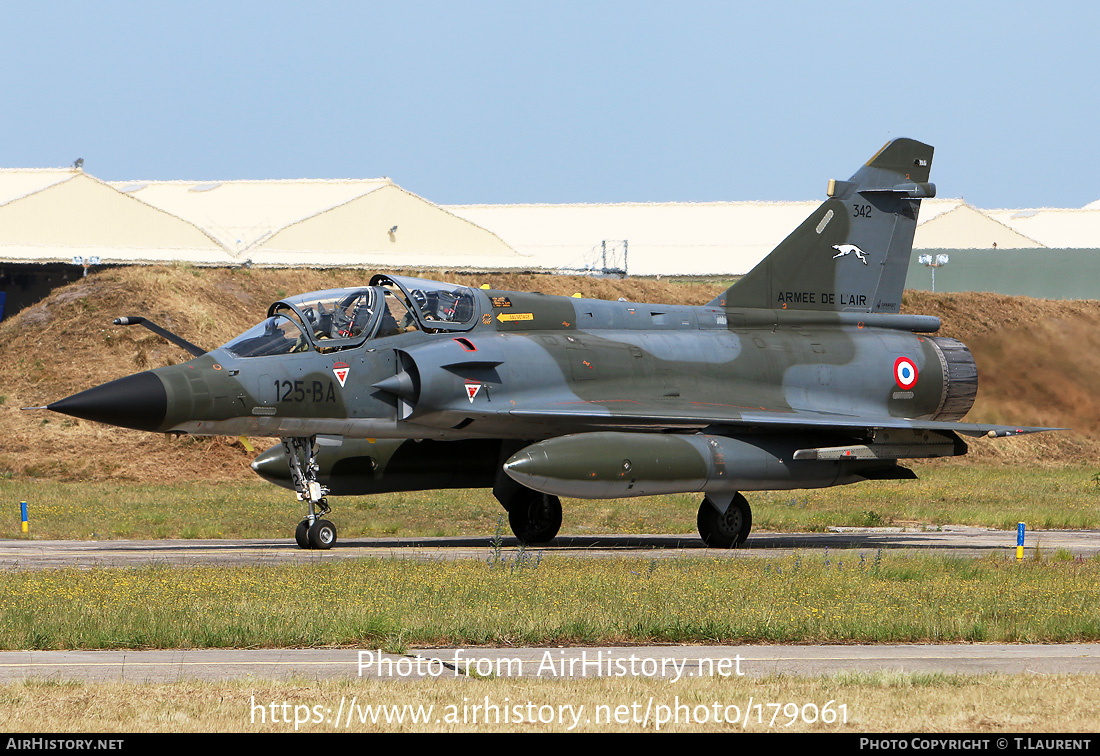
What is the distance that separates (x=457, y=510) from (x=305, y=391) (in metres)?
8.85

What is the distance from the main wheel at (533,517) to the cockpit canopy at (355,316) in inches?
123

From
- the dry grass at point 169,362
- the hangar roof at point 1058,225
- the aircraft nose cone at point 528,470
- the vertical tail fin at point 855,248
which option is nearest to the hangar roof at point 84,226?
the dry grass at point 169,362

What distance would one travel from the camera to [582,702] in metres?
7.54

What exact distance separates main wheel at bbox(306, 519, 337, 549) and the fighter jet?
0.03 m

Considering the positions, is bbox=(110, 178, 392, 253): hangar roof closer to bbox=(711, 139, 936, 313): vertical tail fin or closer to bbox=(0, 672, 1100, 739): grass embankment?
bbox=(711, 139, 936, 313): vertical tail fin

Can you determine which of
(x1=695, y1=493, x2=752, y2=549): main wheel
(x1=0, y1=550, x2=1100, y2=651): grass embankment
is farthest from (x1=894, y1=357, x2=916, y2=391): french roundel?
(x1=0, y1=550, x2=1100, y2=651): grass embankment

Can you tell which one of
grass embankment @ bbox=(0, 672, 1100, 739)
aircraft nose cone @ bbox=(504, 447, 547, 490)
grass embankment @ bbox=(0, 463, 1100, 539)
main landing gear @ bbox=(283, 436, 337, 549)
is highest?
grass embankment @ bbox=(0, 672, 1100, 739)

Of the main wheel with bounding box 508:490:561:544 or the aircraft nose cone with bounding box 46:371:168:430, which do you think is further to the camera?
the main wheel with bounding box 508:490:561:544

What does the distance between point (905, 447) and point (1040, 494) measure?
12210mm

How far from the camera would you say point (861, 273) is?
22922 mm

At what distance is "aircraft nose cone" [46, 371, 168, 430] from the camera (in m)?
15.3

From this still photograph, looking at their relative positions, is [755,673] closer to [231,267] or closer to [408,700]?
[408,700]
